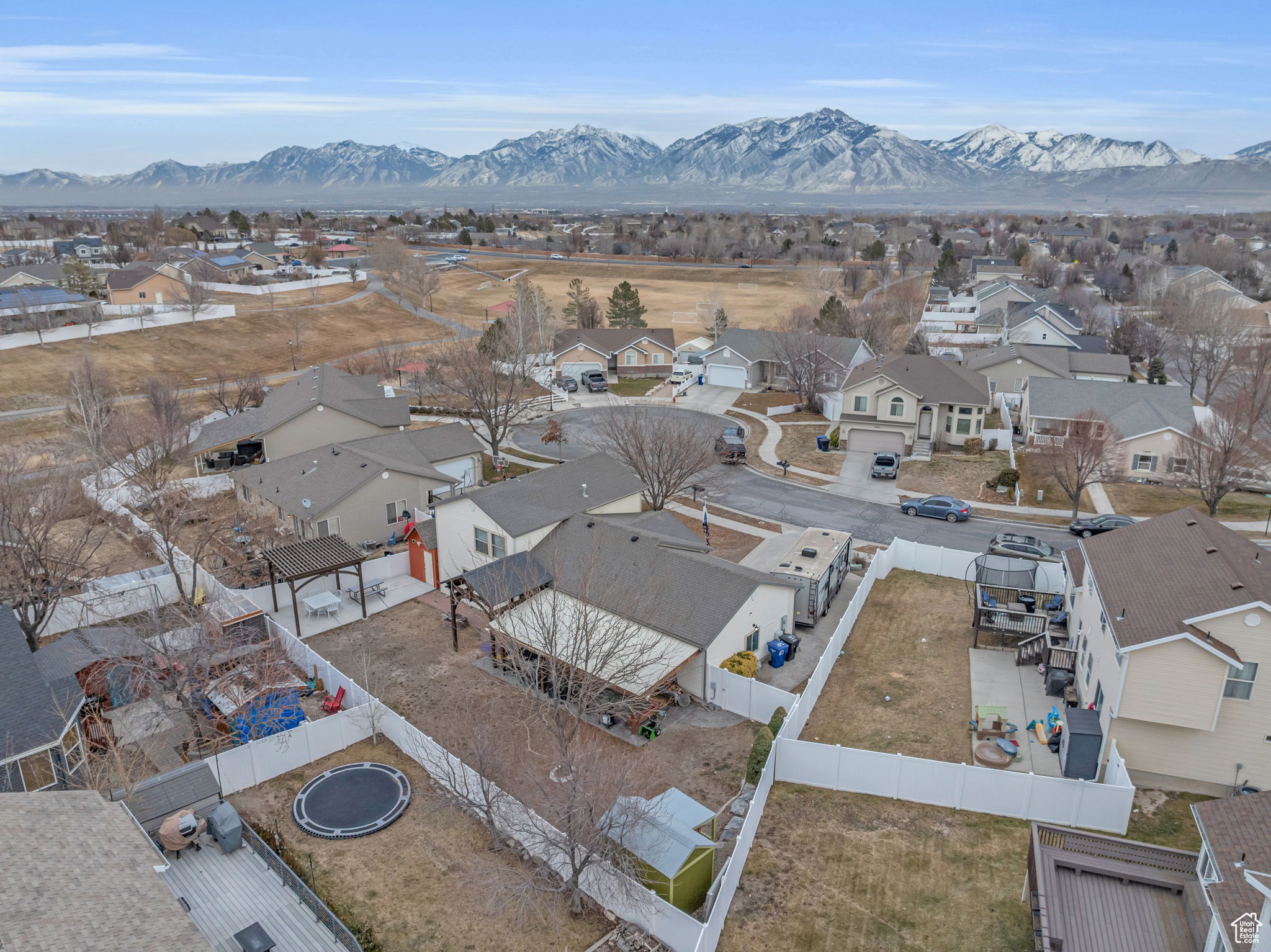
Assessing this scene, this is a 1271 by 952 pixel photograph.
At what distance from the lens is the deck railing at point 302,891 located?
16.6m

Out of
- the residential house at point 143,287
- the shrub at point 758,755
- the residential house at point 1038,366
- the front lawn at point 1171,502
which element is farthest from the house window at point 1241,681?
the residential house at point 143,287

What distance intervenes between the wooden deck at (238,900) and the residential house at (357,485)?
19.5 meters

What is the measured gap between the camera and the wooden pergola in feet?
97.6

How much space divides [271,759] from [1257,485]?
2046 inches

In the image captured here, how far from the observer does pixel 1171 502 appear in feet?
145

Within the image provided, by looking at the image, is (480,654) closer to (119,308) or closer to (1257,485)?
(1257,485)

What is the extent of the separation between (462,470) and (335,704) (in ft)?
70.2

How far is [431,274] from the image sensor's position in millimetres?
112875

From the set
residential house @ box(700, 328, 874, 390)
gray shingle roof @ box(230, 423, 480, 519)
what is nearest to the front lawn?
residential house @ box(700, 328, 874, 390)

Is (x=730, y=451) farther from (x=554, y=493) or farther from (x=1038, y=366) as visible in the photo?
(x=1038, y=366)

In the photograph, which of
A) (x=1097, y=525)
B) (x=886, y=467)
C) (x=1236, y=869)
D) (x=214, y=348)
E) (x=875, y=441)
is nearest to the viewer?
(x=1236, y=869)

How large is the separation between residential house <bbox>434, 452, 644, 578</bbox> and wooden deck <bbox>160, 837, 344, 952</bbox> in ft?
47.4

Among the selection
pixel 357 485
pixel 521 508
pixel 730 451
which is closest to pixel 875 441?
pixel 730 451

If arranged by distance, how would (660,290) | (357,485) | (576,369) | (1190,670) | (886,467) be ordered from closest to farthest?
(1190,670) → (357,485) → (886,467) → (576,369) → (660,290)
